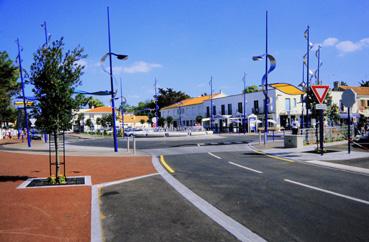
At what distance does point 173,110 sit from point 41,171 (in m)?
76.5

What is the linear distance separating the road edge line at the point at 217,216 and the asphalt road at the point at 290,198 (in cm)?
15

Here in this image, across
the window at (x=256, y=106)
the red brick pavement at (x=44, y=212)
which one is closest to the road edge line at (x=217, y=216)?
the red brick pavement at (x=44, y=212)

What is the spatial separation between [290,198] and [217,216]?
211cm

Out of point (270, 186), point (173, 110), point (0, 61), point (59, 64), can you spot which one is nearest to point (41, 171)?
point (59, 64)

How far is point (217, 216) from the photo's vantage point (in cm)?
573

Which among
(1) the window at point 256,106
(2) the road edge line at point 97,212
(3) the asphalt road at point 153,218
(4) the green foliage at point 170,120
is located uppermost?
(1) the window at point 256,106

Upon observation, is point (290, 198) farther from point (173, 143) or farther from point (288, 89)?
point (288, 89)

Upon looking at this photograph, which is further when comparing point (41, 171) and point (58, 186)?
point (41, 171)

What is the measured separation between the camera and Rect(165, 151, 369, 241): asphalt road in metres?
4.86

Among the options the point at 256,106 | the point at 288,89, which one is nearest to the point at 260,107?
the point at 256,106

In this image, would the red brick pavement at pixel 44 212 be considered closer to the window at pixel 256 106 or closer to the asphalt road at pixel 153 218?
the asphalt road at pixel 153 218

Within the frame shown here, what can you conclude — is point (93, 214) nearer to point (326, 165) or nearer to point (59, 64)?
point (59, 64)

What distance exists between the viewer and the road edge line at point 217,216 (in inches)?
186

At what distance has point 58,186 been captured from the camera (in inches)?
345
